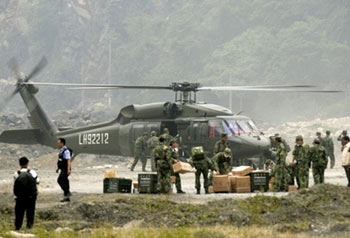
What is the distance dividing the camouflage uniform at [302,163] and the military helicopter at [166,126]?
663 centimetres

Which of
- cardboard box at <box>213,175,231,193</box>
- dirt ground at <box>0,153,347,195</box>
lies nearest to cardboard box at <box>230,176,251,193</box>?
cardboard box at <box>213,175,231,193</box>

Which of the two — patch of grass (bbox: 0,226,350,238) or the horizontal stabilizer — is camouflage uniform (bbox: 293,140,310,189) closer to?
patch of grass (bbox: 0,226,350,238)

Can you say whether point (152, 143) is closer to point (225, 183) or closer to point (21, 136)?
Answer: point (21, 136)

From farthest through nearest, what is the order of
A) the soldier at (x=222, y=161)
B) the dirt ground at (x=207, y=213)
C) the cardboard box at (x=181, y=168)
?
the soldier at (x=222, y=161)
the cardboard box at (x=181, y=168)
the dirt ground at (x=207, y=213)

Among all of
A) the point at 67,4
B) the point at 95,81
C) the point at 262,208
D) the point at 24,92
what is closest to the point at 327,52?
the point at 95,81

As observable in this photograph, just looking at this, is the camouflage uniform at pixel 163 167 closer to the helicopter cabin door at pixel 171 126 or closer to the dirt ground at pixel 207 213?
the dirt ground at pixel 207 213

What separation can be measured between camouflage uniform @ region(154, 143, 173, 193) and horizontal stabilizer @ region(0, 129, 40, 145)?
15.7 meters

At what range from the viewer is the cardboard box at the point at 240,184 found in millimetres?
23359

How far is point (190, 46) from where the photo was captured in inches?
4262

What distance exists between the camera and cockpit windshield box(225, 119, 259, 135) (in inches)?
1257

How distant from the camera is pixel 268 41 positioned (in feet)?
327

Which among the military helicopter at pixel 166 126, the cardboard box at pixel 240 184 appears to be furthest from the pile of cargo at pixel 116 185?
the military helicopter at pixel 166 126

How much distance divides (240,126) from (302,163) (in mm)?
9054

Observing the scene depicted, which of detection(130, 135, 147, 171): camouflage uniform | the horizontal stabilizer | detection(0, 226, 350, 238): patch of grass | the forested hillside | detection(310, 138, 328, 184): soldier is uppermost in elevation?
the forested hillside
